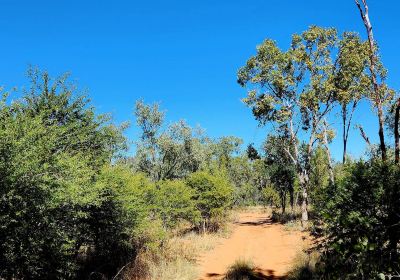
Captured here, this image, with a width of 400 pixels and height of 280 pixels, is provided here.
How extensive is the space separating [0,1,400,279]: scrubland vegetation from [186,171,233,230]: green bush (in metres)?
0.12

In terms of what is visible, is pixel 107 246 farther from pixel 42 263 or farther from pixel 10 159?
pixel 10 159

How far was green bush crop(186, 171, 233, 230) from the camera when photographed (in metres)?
31.6

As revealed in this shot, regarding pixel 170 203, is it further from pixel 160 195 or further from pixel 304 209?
pixel 304 209

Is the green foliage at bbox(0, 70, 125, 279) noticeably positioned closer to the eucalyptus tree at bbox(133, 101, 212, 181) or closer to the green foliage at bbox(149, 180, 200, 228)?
the green foliage at bbox(149, 180, 200, 228)

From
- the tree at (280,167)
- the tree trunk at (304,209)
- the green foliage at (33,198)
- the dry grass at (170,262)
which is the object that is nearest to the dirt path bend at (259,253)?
the dry grass at (170,262)

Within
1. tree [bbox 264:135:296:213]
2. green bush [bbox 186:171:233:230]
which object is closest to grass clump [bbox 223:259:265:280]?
green bush [bbox 186:171:233:230]

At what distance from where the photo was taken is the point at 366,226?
3135 mm

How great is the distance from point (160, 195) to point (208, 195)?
910 centimetres

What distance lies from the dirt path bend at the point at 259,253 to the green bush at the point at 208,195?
252 centimetres

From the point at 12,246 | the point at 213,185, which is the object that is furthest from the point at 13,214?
the point at 213,185

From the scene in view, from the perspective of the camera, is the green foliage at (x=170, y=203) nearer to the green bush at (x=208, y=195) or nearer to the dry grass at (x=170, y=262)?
the dry grass at (x=170, y=262)

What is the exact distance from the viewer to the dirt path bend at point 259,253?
725 inches

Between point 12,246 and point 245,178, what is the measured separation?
7655cm

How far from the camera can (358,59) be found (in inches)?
1181
